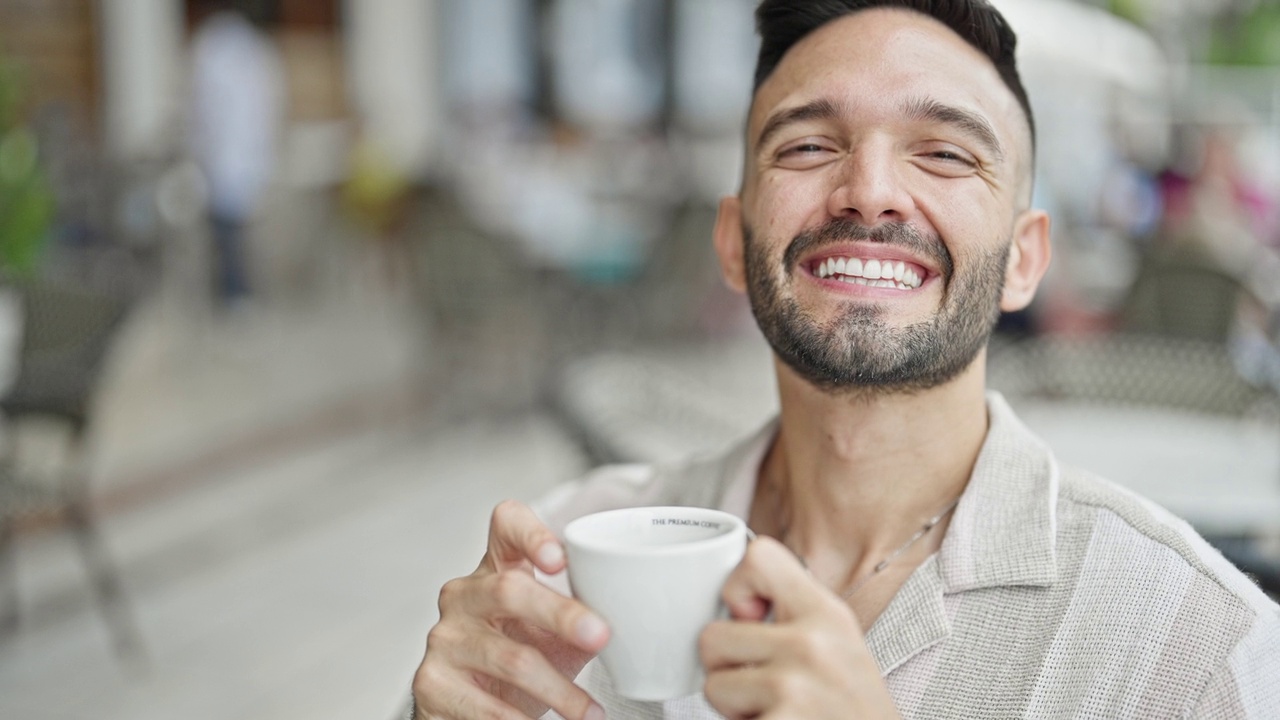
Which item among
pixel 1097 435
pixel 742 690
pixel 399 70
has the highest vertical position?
pixel 742 690

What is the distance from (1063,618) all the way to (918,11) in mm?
622

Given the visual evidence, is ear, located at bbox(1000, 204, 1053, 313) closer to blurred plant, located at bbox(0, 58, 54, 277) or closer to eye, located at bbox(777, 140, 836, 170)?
eye, located at bbox(777, 140, 836, 170)

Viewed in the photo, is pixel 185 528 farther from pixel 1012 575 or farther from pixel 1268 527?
pixel 1012 575

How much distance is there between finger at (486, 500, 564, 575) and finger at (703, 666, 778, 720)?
15 centimetres

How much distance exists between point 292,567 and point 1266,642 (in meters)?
3.70

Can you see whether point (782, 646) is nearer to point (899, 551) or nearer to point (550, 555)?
point (550, 555)

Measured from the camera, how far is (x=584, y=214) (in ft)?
27.0

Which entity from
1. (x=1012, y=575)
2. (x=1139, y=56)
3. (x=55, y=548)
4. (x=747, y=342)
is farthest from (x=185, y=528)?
(x=1139, y=56)

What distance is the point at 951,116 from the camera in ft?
4.00

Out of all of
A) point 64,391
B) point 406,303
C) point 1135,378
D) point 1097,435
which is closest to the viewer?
point 1097,435

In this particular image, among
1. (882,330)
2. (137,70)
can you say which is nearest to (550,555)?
(882,330)

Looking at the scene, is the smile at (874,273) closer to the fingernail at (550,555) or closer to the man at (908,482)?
the man at (908,482)

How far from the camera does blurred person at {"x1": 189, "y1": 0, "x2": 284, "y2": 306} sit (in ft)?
26.9

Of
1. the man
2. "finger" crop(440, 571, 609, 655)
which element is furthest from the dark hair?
"finger" crop(440, 571, 609, 655)
